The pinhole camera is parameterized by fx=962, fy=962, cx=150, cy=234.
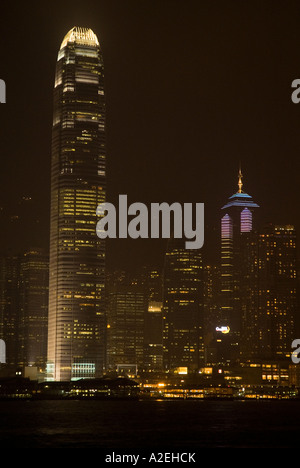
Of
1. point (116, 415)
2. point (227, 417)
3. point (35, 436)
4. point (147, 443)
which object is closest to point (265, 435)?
point (147, 443)

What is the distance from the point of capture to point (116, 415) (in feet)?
573

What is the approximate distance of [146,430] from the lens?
13362cm

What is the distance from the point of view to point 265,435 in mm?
127312

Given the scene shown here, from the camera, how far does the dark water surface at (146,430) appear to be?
112 metres

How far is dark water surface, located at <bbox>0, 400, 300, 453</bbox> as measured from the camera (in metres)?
112

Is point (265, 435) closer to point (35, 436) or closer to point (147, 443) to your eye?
point (147, 443)

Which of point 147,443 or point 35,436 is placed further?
point 35,436

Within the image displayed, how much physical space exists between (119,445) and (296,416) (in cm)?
7616
